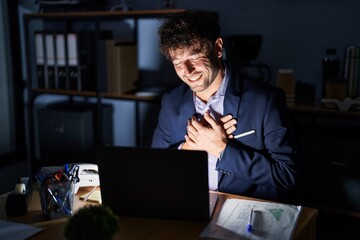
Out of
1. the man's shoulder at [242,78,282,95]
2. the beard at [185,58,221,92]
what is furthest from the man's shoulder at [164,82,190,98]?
the man's shoulder at [242,78,282,95]

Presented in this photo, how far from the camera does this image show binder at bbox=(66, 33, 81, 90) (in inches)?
122

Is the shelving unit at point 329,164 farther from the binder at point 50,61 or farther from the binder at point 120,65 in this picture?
the binder at point 50,61

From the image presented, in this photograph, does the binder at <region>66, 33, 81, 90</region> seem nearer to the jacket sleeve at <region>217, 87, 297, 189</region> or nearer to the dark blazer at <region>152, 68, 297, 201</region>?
the dark blazer at <region>152, 68, 297, 201</region>

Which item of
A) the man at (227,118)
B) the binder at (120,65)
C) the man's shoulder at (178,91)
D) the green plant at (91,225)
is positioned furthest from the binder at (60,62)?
the green plant at (91,225)

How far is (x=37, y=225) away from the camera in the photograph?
136cm

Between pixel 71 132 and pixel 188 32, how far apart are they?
169cm

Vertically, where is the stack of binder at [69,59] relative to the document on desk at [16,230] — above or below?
above

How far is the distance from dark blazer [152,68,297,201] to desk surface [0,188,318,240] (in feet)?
0.80

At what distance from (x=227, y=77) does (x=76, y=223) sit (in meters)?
1.00

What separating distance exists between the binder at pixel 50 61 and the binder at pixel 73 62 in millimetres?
119

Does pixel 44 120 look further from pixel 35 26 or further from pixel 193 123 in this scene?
pixel 193 123

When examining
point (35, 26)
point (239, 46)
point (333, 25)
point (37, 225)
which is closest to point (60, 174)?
point (37, 225)

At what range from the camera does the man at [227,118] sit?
5.48 ft

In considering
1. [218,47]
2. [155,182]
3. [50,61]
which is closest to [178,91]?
[218,47]
